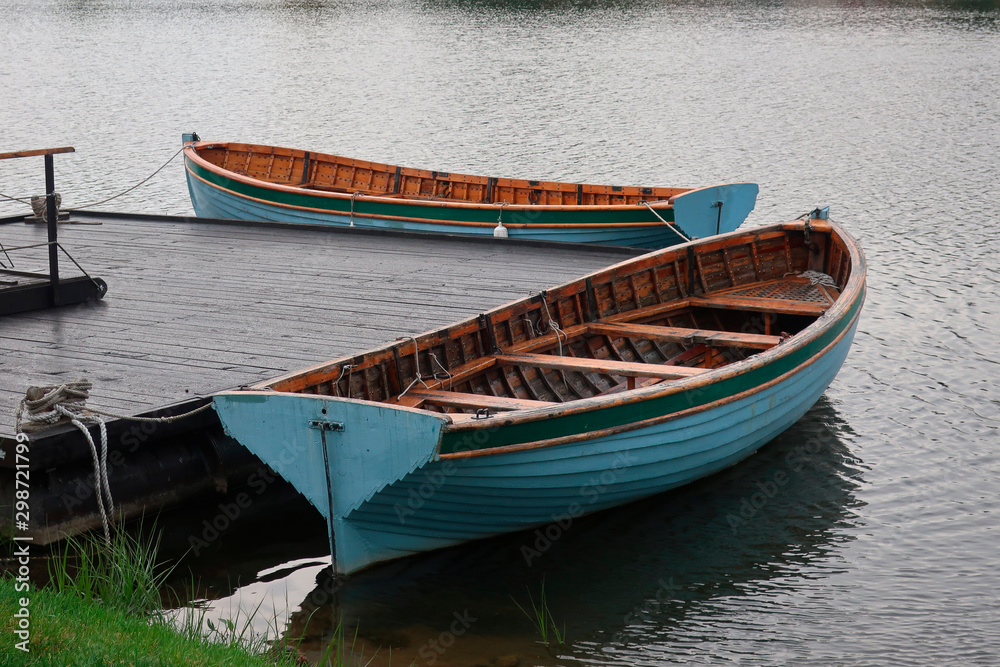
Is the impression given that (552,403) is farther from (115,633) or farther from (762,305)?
(762,305)

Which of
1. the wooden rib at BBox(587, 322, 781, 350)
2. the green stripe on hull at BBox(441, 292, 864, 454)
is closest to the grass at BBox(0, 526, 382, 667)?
the green stripe on hull at BBox(441, 292, 864, 454)

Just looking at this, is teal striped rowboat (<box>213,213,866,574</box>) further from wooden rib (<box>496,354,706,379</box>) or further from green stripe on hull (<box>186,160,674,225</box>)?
green stripe on hull (<box>186,160,674,225</box>)

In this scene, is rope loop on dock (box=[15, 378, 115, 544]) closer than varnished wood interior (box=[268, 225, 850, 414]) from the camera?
Yes

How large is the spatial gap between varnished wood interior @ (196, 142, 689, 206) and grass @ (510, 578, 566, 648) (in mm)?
7129

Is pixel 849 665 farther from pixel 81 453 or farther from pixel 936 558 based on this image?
pixel 81 453

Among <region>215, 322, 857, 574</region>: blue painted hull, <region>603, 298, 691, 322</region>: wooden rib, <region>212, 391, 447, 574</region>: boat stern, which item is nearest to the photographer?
<region>212, 391, 447, 574</region>: boat stern

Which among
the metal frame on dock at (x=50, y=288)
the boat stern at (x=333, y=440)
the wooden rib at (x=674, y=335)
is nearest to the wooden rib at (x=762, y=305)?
the wooden rib at (x=674, y=335)

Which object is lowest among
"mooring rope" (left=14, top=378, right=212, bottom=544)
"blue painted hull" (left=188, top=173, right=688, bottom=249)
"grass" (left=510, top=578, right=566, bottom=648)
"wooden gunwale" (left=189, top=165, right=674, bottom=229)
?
"grass" (left=510, top=578, right=566, bottom=648)

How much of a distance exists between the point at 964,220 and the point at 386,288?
10.1 m

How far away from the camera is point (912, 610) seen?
657 centimetres

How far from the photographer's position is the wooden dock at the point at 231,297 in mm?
7600

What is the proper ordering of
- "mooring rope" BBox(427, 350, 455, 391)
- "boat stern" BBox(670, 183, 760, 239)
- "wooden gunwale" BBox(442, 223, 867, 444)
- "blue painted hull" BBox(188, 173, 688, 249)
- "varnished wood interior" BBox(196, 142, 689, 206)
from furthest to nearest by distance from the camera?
"varnished wood interior" BBox(196, 142, 689, 206)
"blue painted hull" BBox(188, 173, 688, 249)
"boat stern" BBox(670, 183, 760, 239)
"mooring rope" BBox(427, 350, 455, 391)
"wooden gunwale" BBox(442, 223, 867, 444)

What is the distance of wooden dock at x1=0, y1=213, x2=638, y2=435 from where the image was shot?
7.60m

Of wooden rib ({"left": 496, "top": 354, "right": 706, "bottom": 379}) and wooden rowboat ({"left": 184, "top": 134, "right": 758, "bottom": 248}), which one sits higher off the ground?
wooden rowboat ({"left": 184, "top": 134, "right": 758, "bottom": 248})
